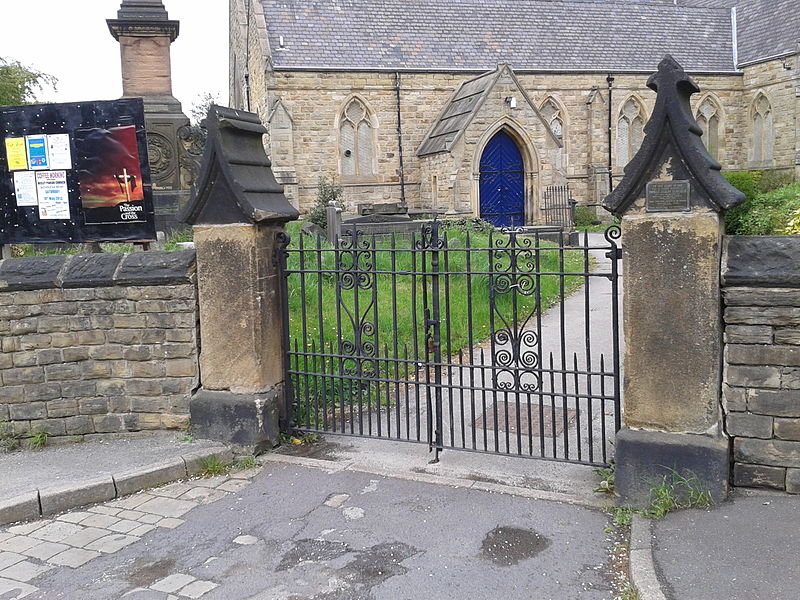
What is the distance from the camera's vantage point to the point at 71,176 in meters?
7.60

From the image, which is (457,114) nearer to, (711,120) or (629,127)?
(629,127)

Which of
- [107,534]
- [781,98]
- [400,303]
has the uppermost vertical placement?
[781,98]

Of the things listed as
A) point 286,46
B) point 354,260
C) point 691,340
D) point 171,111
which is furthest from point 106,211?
point 286,46

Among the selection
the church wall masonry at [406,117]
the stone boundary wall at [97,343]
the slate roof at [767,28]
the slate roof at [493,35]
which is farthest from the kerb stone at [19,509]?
the slate roof at [767,28]

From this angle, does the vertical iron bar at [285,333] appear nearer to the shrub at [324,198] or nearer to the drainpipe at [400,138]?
the shrub at [324,198]

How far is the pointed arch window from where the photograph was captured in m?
26.6

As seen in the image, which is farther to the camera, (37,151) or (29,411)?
(37,151)

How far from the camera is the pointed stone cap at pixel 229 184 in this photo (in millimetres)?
6039

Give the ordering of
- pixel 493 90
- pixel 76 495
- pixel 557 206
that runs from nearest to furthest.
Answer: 1. pixel 76 495
2. pixel 493 90
3. pixel 557 206

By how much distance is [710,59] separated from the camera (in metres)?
30.5

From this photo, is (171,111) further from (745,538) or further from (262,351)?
(745,538)

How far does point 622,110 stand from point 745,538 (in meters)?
27.4

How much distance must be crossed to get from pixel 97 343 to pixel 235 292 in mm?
1410

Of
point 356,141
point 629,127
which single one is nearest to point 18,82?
point 356,141
